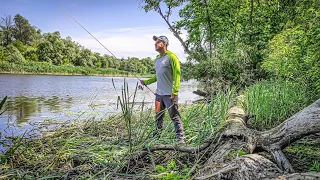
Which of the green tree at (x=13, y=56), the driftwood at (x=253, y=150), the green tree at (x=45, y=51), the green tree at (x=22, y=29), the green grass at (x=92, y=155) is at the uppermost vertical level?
the green tree at (x=22, y=29)

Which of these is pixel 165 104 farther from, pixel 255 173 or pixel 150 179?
pixel 255 173

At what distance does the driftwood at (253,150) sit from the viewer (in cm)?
227

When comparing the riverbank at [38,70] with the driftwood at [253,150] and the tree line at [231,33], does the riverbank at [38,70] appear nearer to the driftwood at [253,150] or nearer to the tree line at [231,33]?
the tree line at [231,33]

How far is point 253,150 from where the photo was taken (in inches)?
110

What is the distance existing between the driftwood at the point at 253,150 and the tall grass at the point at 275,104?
209 cm

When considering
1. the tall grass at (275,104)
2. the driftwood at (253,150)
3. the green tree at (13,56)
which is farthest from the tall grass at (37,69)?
the driftwood at (253,150)

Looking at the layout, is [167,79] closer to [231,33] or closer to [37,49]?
[231,33]

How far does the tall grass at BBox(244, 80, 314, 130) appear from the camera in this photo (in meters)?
5.10

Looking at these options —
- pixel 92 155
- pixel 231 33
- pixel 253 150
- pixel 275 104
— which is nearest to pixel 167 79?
pixel 92 155

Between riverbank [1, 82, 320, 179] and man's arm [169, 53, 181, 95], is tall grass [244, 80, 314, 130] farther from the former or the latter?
man's arm [169, 53, 181, 95]

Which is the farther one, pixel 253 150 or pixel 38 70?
pixel 38 70

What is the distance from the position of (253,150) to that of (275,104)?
285cm

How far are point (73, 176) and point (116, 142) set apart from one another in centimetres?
121

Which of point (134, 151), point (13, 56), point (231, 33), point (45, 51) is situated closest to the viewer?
point (134, 151)
